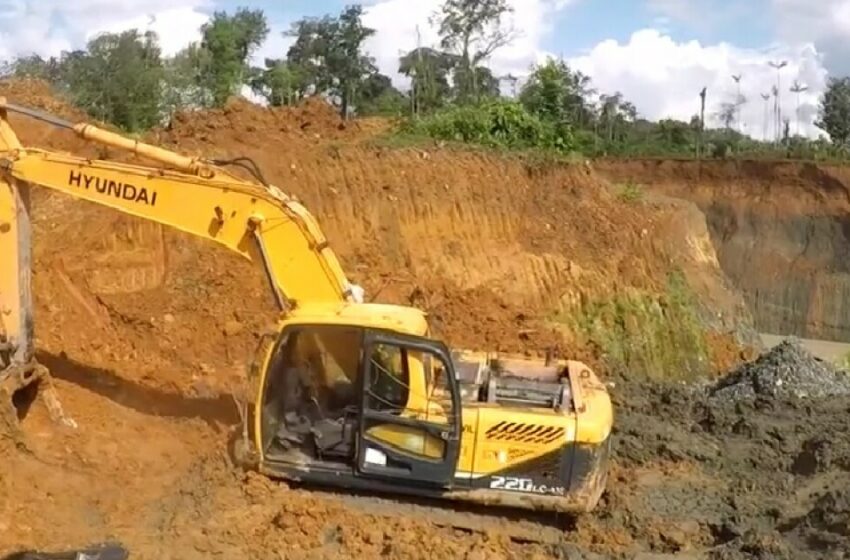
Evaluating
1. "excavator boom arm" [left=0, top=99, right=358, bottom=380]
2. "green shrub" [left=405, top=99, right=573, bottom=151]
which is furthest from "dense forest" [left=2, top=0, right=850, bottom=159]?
"excavator boom arm" [left=0, top=99, right=358, bottom=380]

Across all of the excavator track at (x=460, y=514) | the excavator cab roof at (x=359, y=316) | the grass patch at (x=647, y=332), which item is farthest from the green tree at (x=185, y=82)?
the excavator track at (x=460, y=514)

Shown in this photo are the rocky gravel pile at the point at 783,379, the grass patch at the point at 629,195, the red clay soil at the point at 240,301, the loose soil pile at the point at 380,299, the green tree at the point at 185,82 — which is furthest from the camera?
the green tree at the point at 185,82

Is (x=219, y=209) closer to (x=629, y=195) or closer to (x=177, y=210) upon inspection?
(x=177, y=210)

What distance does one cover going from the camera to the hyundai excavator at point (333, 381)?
10.0m

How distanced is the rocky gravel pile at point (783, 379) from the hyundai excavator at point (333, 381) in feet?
21.5

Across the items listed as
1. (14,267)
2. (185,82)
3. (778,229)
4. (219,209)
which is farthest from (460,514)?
(778,229)

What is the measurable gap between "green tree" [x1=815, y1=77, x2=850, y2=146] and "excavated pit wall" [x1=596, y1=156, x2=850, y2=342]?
8.26 m

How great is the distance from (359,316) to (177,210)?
205 cm

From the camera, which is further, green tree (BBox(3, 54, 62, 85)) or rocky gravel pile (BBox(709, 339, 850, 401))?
green tree (BBox(3, 54, 62, 85))

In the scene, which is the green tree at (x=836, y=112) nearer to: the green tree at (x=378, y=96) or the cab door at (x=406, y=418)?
the green tree at (x=378, y=96)

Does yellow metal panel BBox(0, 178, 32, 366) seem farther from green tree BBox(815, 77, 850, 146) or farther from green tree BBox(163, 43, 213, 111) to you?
green tree BBox(815, 77, 850, 146)

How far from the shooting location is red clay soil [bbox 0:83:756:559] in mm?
10055

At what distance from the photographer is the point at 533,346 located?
16891 mm

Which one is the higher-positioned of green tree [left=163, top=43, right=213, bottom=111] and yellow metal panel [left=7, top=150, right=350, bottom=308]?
green tree [left=163, top=43, right=213, bottom=111]
